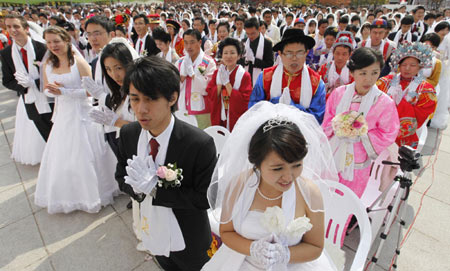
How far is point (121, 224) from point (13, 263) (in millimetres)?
1057

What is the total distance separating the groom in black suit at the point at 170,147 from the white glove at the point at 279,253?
1.66 ft

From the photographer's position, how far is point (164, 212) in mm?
1768

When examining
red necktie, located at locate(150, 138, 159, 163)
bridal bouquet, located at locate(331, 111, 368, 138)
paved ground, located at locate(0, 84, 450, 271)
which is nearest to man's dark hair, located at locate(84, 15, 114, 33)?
paved ground, located at locate(0, 84, 450, 271)

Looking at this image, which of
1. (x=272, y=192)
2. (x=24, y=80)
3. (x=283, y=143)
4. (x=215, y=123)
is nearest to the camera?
(x=283, y=143)

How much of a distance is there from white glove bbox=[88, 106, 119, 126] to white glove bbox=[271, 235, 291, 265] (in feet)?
6.35

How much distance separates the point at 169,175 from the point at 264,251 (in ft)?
2.28

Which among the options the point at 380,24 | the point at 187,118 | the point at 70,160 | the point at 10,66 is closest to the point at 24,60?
the point at 10,66

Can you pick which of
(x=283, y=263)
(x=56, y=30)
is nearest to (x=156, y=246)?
(x=283, y=263)

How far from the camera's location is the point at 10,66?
3744 millimetres

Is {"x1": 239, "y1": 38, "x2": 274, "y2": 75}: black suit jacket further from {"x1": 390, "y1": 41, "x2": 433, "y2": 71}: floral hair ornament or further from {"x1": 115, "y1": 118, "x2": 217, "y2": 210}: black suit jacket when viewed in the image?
{"x1": 115, "y1": 118, "x2": 217, "y2": 210}: black suit jacket

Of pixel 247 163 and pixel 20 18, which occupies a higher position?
pixel 20 18

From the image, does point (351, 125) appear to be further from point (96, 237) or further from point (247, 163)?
point (96, 237)

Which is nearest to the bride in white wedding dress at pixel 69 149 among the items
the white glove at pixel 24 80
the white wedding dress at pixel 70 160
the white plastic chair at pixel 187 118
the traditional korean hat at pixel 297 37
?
the white wedding dress at pixel 70 160

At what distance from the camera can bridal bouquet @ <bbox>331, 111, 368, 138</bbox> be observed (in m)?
2.48
